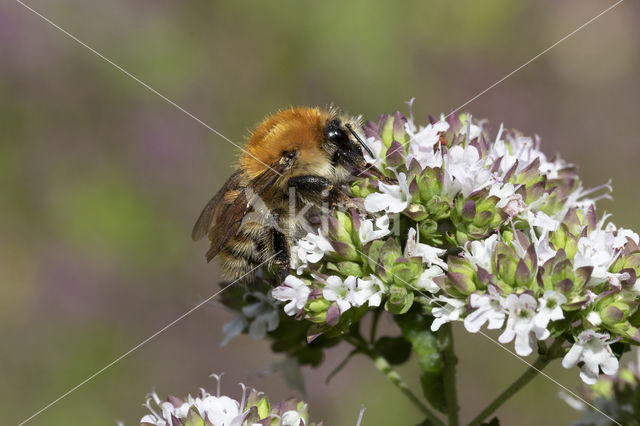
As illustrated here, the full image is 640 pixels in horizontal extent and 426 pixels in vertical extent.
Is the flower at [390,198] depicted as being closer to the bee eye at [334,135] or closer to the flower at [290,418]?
the bee eye at [334,135]

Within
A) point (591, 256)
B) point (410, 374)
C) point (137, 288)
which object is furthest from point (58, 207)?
point (591, 256)

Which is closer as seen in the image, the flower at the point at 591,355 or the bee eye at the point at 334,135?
the flower at the point at 591,355

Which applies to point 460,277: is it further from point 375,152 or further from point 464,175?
point 375,152

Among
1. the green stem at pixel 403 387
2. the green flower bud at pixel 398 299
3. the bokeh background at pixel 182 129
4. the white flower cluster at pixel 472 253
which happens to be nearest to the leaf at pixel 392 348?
the green stem at pixel 403 387

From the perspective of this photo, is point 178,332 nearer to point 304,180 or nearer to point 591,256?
point 304,180

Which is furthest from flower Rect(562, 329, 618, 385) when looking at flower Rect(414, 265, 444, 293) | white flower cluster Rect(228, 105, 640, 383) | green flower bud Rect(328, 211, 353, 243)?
green flower bud Rect(328, 211, 353, 243)
